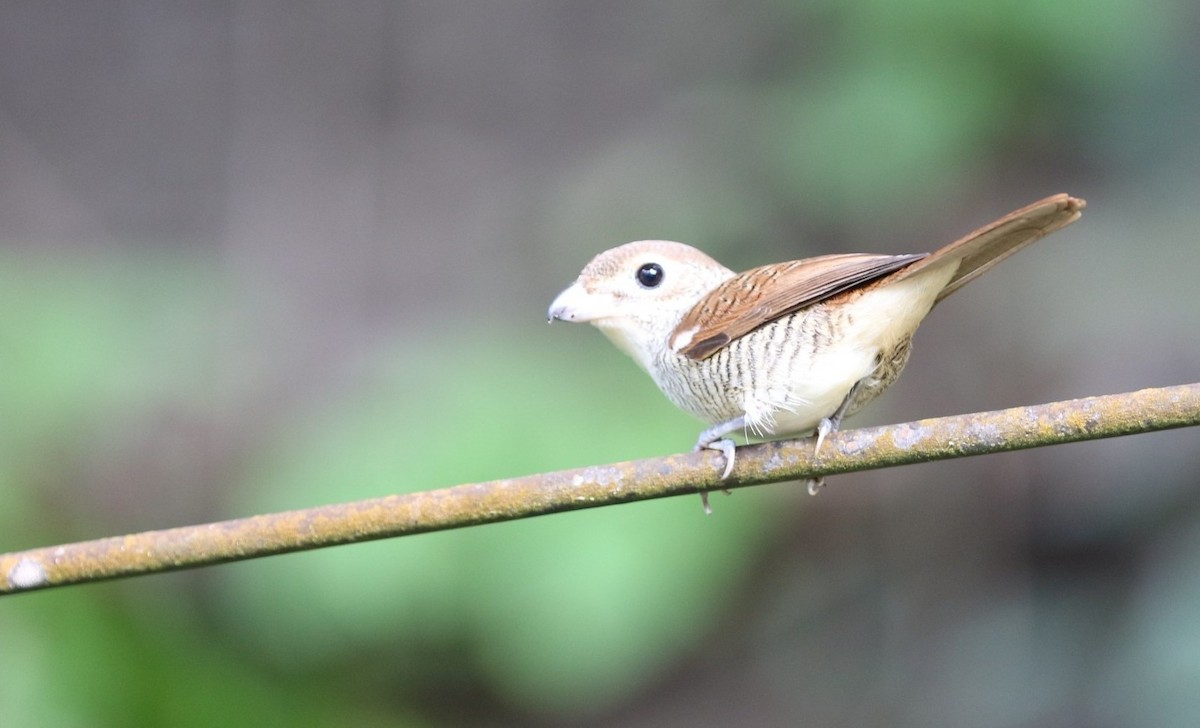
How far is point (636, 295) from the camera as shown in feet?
8.57

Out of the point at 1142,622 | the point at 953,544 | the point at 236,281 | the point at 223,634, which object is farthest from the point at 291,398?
the point at 1142,622

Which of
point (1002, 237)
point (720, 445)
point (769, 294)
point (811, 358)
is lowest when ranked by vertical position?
point (720, 445)

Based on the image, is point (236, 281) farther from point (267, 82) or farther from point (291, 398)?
point (267, 82)

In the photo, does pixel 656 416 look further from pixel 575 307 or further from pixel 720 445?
pixel 720 445

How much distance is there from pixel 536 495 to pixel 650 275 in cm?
117

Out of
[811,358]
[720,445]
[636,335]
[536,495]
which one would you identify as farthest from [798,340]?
[536,495]

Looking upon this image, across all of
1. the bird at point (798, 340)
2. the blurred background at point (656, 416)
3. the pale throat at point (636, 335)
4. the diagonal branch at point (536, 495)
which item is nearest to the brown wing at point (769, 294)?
the bird at point (798, 340)

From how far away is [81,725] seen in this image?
2.96m

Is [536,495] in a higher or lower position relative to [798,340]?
lower

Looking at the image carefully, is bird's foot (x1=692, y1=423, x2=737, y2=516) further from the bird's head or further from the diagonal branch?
the bird's head

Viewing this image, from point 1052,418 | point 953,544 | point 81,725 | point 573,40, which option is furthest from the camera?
point 573,40

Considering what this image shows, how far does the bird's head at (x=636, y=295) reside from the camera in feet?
8.47

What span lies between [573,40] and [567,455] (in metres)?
3.06

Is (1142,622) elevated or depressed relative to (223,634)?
elevated
